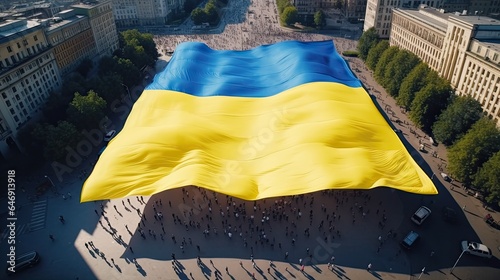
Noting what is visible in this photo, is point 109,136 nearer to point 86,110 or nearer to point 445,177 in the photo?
point 86,110

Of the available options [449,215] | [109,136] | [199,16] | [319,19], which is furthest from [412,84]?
[199,16]

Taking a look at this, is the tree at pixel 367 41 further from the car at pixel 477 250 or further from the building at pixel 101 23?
the building at pixel 101 23

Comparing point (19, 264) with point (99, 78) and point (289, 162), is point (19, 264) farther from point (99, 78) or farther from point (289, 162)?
point (99, 78)

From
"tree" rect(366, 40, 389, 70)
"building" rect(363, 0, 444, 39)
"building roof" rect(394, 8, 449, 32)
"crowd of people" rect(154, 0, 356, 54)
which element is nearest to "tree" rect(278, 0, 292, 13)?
"crowd of people" rect(154, 0, 356, 54)

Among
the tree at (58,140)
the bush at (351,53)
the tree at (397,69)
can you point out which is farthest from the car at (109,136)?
the bush at (351,53)

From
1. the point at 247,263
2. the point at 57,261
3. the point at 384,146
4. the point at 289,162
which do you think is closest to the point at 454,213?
the point at 384,146

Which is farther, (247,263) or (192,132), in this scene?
(192,132)

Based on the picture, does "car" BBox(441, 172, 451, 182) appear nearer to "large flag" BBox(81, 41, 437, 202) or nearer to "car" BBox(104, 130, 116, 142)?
"large flag" BBox(81, 41, 437, 202)

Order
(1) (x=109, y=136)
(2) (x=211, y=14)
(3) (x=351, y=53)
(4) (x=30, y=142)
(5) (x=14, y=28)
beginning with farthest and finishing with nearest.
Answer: (2) (x=211, y=14) < (3) (x=351, y=53) < (1) (x=109, y=136) < (5) (x=14, y=28) < (4) (x=30, y=142)
